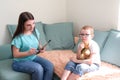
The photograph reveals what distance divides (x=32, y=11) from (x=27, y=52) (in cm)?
120

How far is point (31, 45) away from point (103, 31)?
3.32 ft

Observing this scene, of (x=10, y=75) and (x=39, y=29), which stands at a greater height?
(x=39, y=29)

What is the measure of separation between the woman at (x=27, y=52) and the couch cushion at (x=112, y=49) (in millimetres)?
705

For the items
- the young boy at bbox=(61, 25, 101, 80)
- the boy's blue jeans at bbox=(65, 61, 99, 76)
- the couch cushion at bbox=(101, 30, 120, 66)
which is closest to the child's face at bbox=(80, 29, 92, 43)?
the young boy at bbox=(61, 25, 101, 80)

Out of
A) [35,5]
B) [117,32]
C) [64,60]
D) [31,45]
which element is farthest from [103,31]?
[35,5]

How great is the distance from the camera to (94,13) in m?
3.06

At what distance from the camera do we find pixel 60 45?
10.6 ft

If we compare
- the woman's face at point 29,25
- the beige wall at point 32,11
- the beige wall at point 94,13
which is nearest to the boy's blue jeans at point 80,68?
the woman's face at point 29,25

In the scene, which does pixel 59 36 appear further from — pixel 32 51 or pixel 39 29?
pixel 32 51

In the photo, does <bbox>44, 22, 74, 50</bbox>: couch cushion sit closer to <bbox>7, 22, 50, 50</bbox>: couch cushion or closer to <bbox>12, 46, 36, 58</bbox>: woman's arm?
<bbox>7, 22, 50, 50</bbox>: couch cushion

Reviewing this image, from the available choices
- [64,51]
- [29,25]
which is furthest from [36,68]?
[64,51]

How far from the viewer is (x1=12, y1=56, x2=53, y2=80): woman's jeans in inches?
89.2

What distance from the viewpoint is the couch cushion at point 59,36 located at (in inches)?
127

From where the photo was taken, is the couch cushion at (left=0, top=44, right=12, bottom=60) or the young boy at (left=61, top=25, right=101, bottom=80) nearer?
the young boy at (left=61, top=25, right=101, bottom=80)
